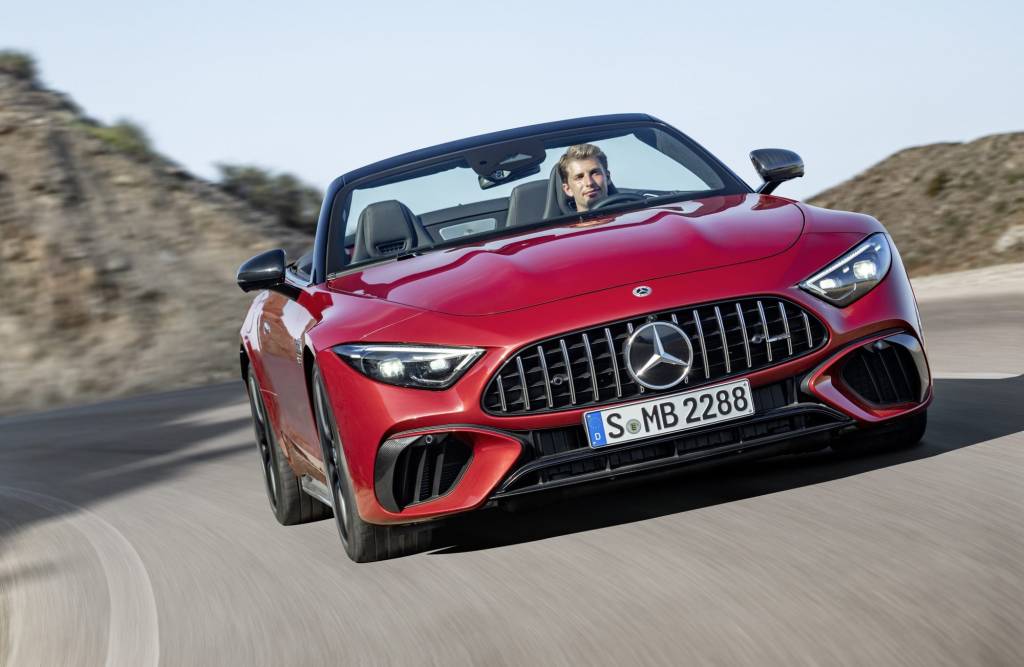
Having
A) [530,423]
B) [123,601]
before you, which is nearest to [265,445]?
[123,601]

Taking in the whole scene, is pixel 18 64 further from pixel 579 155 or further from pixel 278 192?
pixel 579 155

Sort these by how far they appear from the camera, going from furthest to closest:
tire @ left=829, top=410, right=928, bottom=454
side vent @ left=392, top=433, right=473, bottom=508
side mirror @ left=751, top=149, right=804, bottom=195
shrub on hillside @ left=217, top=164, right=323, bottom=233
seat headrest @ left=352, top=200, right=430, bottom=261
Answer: shrub on hillside @ left=217, top=164, right=323, bottom=233, side mirror @ left=751, top=149, right=804, bottom=195, seat headrest @ left=352, top=200, right=430, bottom=261, tire @ left=829, top=410, right=928, bottom=454, side vent @ left=392, top=433, right=473, bottom=508

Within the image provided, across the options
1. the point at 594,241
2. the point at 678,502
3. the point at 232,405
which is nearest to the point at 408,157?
the point at 594,241

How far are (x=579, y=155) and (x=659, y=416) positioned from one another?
6.42 ft

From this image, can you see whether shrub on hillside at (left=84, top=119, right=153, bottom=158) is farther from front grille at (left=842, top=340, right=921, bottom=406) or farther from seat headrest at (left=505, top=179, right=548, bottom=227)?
front grille at (left=842, top=340, right=921, bottom=406)

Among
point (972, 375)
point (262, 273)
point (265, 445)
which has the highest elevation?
point (262, 273)

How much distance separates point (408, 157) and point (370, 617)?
99.8 inches

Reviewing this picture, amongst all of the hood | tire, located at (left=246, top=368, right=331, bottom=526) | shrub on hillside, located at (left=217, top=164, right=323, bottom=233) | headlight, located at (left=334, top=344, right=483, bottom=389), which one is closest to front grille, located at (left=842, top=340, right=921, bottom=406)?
the hood

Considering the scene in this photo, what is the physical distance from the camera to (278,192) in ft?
101

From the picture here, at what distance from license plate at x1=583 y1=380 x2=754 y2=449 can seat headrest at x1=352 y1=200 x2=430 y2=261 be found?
64.7 inches

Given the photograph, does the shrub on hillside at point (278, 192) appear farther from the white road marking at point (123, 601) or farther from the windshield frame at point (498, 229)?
the windshield frame at point (498, 229)

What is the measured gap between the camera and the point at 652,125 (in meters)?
6.49

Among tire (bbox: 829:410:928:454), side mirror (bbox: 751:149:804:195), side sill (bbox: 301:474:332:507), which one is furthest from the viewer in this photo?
side mirror (bbox: 751:149:804:195)

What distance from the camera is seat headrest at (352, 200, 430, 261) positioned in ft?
19.0
